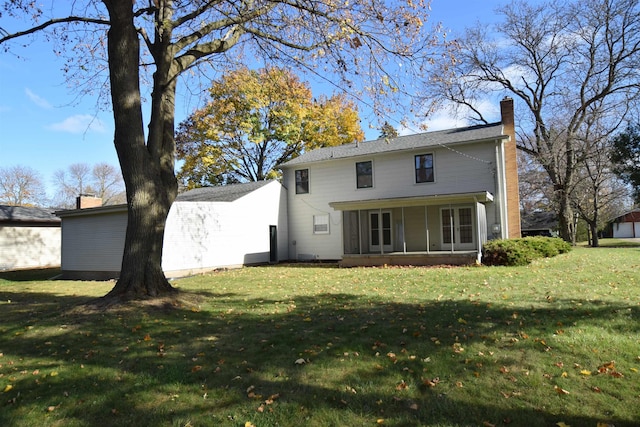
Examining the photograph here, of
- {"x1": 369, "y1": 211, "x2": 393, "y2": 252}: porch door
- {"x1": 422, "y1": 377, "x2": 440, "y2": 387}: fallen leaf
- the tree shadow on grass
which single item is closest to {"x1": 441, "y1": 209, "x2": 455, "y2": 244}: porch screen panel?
{"x1": 369, "y1": 211, "x2": 393, "y2": 252}: porch door

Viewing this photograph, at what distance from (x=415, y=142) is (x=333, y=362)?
56.3 ft

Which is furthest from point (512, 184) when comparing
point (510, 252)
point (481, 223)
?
point (510, 252)

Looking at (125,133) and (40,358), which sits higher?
(125,133)

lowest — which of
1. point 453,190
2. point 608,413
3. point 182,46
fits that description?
point 608,413

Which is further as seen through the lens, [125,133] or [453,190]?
[453,190]

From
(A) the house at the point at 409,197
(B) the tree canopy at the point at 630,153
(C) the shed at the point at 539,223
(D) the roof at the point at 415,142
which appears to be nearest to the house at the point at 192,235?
(A) the house at the point at 409,197

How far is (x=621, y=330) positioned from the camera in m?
5.52

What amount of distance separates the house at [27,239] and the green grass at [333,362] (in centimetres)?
1904

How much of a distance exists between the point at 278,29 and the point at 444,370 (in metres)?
7.81

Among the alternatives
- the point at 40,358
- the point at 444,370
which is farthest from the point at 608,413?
the point at 40,358

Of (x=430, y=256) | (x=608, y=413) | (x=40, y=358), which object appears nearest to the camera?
(x=608, y=413)

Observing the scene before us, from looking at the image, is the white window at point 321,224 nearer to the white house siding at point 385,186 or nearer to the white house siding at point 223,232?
the white house siding at point 385,186

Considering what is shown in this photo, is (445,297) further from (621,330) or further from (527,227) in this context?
(527,227)

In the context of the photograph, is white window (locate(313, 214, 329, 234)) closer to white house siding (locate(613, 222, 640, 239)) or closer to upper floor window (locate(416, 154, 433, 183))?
upper floor window (locate(416, 154, 433, 183))
